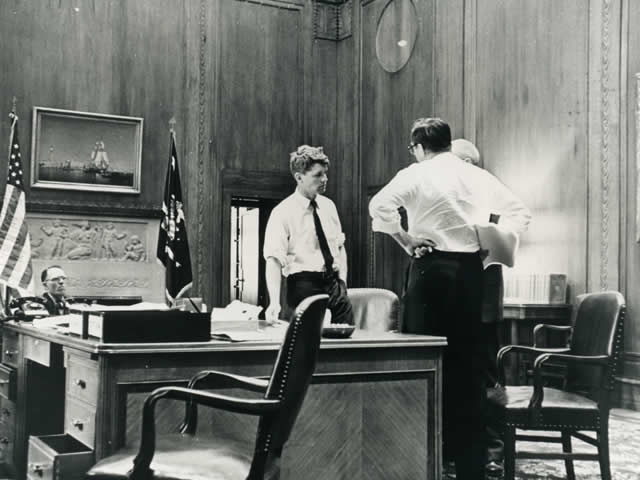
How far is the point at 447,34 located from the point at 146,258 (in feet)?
13.2

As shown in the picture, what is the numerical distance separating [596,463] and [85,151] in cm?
633

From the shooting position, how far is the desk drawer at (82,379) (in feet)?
8.67

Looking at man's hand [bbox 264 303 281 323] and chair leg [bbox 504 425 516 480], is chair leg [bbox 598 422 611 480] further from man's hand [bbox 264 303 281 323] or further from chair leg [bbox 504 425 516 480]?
man's hand [bbox 264 303 281 323]

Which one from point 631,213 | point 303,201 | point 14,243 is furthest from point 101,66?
point 631,213

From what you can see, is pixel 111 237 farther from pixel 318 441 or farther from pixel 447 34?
pixel 318 441

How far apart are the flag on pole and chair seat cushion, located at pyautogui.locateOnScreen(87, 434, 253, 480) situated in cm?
78

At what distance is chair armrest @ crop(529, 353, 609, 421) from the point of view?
3381 millimetres

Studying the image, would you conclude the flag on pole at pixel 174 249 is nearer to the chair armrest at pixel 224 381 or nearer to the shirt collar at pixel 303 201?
the chair armrest at pixel 224 381

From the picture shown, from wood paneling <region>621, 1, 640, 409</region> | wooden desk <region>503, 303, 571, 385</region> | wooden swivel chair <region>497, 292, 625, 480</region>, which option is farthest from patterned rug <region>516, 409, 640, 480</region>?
wooden desk <region>503, 303, 571, 385</region>

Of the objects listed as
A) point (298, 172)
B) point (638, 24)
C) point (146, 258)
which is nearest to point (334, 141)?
point (146, 258)

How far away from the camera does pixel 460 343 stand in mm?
3422

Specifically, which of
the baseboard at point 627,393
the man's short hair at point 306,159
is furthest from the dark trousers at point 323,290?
the baseboard at point 627,393

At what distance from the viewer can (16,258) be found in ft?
14.3

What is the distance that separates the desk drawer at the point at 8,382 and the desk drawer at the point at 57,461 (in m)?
1.07
